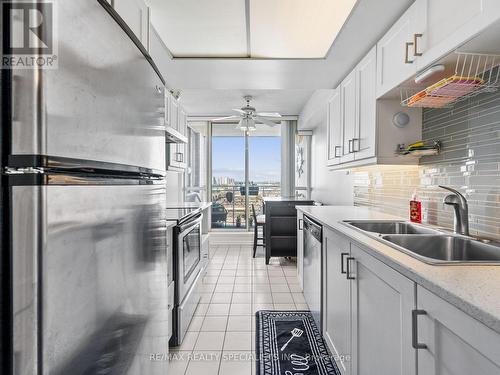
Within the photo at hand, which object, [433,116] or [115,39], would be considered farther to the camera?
[433,116]

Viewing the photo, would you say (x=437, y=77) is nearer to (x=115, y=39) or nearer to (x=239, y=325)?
(x=115, y=39)

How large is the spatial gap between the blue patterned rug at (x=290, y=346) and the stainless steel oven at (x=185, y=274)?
0.58m

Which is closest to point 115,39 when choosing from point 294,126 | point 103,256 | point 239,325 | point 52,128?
point 52,128

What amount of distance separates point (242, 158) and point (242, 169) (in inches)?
8.9

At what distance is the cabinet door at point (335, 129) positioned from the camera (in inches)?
112

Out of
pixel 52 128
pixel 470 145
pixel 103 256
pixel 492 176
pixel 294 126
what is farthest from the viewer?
pixel 294 126

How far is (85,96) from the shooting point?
24.8 inches

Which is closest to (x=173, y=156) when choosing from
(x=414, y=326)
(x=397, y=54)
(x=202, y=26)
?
(x=202, y=26)

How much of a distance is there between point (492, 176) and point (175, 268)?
1.96 m

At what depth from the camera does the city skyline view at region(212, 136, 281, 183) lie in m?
5.84

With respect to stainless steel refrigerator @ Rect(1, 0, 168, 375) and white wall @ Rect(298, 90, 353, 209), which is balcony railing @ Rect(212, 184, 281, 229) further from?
stainless steel refrigerator @ Rect(1, 0, 168, 375)

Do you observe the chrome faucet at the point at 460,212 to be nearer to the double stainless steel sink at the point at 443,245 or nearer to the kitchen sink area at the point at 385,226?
the double stainless steel sink at the point at 443,245

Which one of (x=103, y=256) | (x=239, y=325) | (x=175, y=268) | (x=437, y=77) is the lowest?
(x=239, y=325)

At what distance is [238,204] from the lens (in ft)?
19.6
